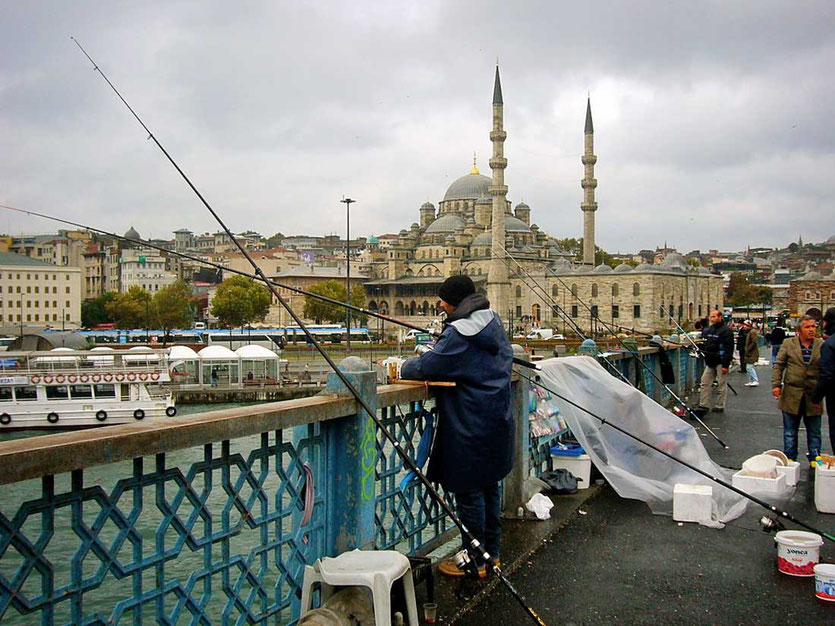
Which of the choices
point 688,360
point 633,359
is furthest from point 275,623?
point 688,360

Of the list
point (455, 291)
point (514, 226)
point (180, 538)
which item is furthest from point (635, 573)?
point (514, 226)

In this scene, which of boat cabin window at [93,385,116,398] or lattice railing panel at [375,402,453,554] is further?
boat cabin window at [93,385,116,398]

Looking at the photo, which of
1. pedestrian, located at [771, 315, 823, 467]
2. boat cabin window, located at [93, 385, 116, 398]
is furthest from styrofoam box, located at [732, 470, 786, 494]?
boat cabin window, located at [93, 385, 116, 398]

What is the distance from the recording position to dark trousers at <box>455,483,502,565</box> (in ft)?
11.9

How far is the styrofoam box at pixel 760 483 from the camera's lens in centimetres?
550

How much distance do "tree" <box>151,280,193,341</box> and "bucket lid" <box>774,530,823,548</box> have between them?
211ft

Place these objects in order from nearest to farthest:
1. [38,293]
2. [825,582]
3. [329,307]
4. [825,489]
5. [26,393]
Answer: [825,582], [825,489], [26,393], [38,293], [329,307]

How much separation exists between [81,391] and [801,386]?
23.7 meters

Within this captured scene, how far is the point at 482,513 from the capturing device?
3658 mm

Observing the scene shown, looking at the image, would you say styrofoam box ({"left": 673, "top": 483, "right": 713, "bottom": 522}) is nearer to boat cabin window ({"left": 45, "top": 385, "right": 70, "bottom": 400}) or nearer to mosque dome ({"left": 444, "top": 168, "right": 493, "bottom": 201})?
boat cabin window ({"left": 45, "top": 385, "right": 70, "bottom": 400})

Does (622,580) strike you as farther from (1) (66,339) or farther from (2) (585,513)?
(1) (66,339)

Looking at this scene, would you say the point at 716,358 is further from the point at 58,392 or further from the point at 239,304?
the point at 239,304

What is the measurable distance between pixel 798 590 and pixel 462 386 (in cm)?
190

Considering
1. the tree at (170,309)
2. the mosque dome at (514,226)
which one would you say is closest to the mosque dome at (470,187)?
the mosque dome at (514,226)
